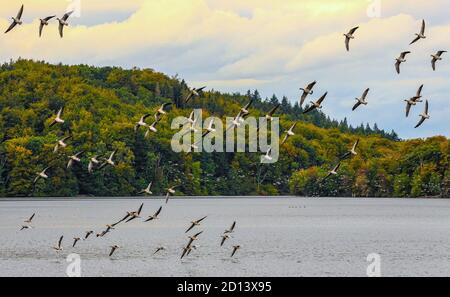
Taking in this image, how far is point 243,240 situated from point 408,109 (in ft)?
146

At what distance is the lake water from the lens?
6084cm

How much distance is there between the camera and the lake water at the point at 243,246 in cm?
6084

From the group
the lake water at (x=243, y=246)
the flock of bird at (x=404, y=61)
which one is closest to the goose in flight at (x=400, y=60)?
the flock of bird at (x=404, y=61)

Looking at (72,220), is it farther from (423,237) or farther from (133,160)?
(133,160)

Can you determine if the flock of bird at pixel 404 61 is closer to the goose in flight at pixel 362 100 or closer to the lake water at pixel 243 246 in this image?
the goose in flight at pixel 362 100

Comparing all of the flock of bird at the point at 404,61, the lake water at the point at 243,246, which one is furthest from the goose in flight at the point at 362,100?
the lake water at the point at 243,246

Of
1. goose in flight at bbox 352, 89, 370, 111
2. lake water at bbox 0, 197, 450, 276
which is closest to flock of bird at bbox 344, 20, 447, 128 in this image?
goose in flight at bbox 352, 89, 370, 111

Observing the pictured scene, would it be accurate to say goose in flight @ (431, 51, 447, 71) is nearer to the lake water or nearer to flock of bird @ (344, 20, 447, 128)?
flock of bird @ (344, 20, 447, 128)

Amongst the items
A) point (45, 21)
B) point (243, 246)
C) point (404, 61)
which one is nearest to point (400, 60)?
point (404, 61)

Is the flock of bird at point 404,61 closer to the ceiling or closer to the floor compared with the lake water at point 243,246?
closer to the ceiling

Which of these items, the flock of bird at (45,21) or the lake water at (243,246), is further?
the lake water at (243,246)

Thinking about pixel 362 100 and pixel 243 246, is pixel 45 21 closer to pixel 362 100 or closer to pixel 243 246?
pixel 362 100
